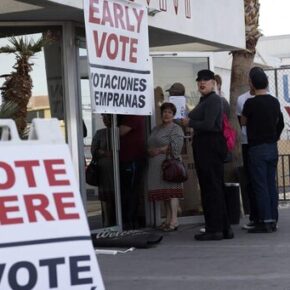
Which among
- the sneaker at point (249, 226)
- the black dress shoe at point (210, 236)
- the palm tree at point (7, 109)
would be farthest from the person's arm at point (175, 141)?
the palm tree at point (7, 109)

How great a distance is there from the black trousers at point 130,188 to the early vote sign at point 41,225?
6021mm

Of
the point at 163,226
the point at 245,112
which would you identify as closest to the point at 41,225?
the point at 245,112

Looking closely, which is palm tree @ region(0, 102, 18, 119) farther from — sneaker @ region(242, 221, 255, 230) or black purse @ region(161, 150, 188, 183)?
sneaker @ region(242, 221, 255, 230)

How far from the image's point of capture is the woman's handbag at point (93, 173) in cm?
859

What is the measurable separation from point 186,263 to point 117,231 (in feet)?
6.23

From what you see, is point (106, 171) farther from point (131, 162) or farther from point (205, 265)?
point (205, 265)

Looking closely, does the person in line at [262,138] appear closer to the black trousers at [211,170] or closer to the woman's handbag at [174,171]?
the black trousers at [211,170]

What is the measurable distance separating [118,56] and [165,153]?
7.35 ft

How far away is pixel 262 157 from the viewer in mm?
8586

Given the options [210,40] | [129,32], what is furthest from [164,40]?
[129,32]

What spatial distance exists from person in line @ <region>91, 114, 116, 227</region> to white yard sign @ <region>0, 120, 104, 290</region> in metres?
5.58

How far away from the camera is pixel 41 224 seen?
3.04m

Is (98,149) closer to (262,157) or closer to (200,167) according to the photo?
(200,167)

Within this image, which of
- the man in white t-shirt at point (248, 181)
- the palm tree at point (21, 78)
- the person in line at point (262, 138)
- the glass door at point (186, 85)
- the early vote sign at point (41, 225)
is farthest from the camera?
the glass door at point (186, 85)
